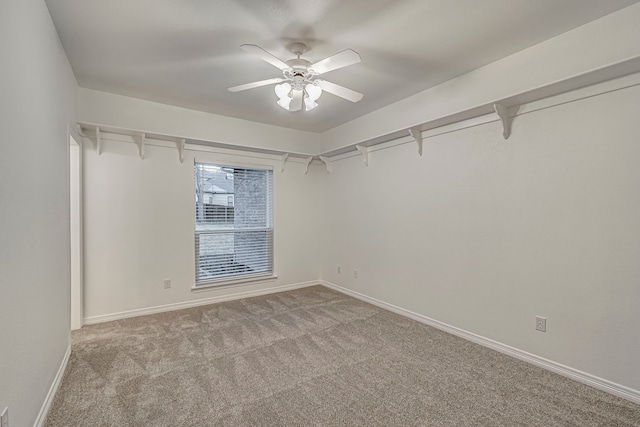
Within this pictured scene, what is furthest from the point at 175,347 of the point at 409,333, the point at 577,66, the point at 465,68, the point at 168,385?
the point at 577,66

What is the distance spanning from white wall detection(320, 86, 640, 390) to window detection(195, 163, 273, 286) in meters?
1.88

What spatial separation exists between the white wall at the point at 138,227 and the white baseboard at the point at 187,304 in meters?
0.04

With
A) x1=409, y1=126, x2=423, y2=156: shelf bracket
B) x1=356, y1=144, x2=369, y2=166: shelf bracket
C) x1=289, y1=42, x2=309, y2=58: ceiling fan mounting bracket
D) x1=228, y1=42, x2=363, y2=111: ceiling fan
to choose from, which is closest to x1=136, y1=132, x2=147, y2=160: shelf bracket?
x1=228, y1=42, x2=363, y2=111: ceiling fan

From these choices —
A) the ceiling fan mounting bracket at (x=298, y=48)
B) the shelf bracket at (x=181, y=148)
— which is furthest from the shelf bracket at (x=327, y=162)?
the ceiling fan mounting bracket at (x=298, y=48)

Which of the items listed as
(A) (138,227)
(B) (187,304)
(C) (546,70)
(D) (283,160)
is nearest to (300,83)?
(C) (546,70)

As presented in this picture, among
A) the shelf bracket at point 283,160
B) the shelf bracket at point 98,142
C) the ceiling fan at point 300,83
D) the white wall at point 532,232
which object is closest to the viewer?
the white wall at point 532,232

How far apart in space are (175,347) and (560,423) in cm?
296

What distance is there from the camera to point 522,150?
2.58 meters

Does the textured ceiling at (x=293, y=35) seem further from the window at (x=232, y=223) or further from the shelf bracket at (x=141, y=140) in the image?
the window at (x=232, y=223)

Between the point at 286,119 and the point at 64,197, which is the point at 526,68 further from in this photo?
the point at 64,197

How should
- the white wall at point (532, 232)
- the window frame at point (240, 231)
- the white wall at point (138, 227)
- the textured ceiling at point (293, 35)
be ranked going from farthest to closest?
the window frame at point (240, 231) → the white wall at point (138, 227) → the white wall at point (532, 232) → the textured ceiling at point (293, 35)

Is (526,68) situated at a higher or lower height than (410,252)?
higher

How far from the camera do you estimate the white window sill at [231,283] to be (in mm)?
4098

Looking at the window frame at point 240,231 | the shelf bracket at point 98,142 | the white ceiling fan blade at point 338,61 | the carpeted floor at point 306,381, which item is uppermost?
the white ceiling fan blade at point 338,61
